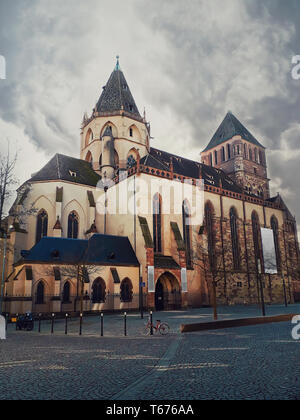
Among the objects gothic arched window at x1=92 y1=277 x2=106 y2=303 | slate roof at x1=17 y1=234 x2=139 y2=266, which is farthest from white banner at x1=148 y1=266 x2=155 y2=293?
gothic arched window at x1=92 y1=277 x2=106 y2=303

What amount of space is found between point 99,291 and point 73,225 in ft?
29.4

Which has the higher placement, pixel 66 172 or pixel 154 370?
pixel 66 172

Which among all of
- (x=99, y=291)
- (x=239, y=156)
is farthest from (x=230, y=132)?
(x=99, y=291)

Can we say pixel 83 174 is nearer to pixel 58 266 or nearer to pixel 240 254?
pixel 58 266

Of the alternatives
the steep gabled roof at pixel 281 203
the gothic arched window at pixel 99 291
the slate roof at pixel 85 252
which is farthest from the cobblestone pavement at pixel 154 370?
the steep gabled roof at pixel 281 203

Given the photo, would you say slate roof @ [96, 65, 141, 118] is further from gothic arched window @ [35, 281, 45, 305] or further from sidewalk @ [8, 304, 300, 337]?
sidewalk @ [8, 304, 300, 337]

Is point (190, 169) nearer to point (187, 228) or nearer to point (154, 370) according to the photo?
point (187, 228)

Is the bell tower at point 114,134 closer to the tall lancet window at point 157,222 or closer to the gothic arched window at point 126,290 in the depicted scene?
the tall lancet window at point 157,222

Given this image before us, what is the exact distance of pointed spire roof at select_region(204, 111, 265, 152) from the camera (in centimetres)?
5551

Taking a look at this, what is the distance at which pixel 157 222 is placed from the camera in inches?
1320

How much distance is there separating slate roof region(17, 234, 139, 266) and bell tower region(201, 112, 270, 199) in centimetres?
2696

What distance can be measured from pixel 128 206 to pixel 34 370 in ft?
87.3

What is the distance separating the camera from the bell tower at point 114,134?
41.0m

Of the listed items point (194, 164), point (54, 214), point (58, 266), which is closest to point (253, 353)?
point (58, 266)
